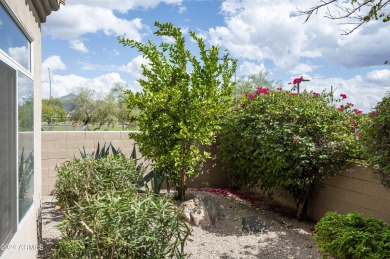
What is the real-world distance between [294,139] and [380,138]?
1.43m

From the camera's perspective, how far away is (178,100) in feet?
21.8

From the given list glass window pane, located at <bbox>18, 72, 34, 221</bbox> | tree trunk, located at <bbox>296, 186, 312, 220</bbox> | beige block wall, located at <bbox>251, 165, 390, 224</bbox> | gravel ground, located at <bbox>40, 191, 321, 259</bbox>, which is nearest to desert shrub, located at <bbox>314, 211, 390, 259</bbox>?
gravel ground, located at <bbox>40, 191, 321, 259</bbox>

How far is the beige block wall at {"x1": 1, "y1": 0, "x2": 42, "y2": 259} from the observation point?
3.29 m

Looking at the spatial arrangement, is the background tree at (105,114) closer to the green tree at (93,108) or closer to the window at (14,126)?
the green tree at (93,108)

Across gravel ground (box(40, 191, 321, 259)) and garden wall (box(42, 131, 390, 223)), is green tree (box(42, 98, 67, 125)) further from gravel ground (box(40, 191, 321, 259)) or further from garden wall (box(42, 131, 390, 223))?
gravel ground (box(40, 191, 321, 259))

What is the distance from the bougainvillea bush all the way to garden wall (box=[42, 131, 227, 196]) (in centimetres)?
215

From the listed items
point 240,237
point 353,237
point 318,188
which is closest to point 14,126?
point 353,237

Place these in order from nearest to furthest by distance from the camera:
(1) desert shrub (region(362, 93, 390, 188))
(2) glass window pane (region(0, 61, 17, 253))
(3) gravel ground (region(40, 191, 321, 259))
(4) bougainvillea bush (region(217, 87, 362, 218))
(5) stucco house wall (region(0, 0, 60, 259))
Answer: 1. (2) glass window pane (region(0, 61, 17, 253))
2. (5) stucco house wall (region(0, 0, 60, 259))
3. (1) desert shrub (region(362, 93, 390, 188))
4. (3) gravel ground (region(40, 191, 321, 259))
5. (4) bougainvillea bush (region(217, 87, 362, 218))

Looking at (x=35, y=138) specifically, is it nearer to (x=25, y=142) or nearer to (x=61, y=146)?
(x=25, y=142)

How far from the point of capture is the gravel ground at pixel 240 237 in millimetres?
5309

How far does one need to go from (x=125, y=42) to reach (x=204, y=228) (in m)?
3.86

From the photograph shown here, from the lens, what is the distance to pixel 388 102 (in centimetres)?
514

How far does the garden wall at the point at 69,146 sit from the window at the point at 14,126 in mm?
4305

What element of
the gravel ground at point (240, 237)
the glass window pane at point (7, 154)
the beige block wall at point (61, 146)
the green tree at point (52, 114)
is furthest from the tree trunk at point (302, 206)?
the green tree at point (52, 114)
